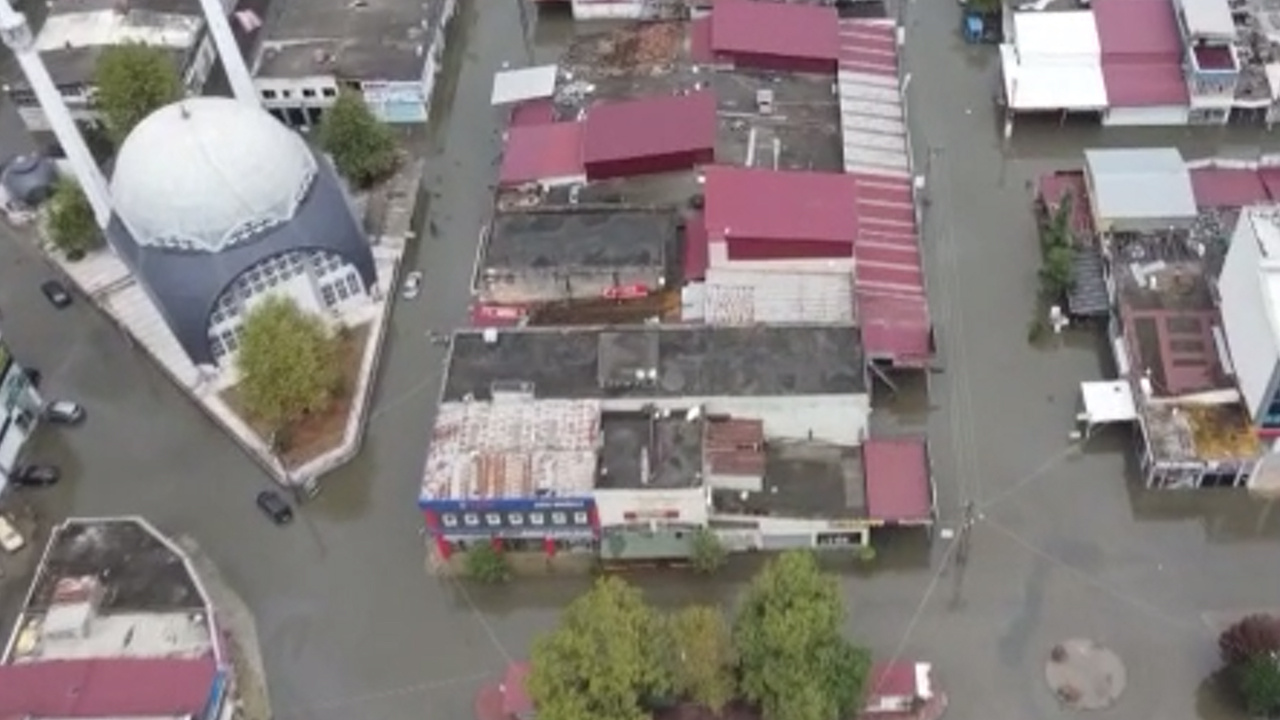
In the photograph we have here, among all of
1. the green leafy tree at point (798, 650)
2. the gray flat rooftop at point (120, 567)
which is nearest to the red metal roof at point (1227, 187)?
the green leafy tree at point (798, 650)

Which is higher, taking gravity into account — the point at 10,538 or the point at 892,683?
the point at 10,538

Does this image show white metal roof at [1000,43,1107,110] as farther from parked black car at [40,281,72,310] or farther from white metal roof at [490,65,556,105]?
parked black car at [40,281,72,310]

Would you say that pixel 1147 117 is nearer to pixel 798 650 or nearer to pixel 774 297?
pixel 774 297

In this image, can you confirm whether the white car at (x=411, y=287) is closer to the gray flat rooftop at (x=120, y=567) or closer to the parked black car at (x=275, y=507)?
the parked black car at (x=275, y=507)

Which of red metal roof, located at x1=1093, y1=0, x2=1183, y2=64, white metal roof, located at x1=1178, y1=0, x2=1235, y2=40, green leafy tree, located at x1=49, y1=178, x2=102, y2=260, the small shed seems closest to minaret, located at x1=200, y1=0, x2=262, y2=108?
green leafy tree, located at x1=49, y1=178, x2=102, y2=260

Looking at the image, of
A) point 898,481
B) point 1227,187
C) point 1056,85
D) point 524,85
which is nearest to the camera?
point 898,481

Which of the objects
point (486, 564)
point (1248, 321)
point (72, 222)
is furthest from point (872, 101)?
point (72, 222)

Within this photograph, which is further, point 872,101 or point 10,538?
point 872,101
